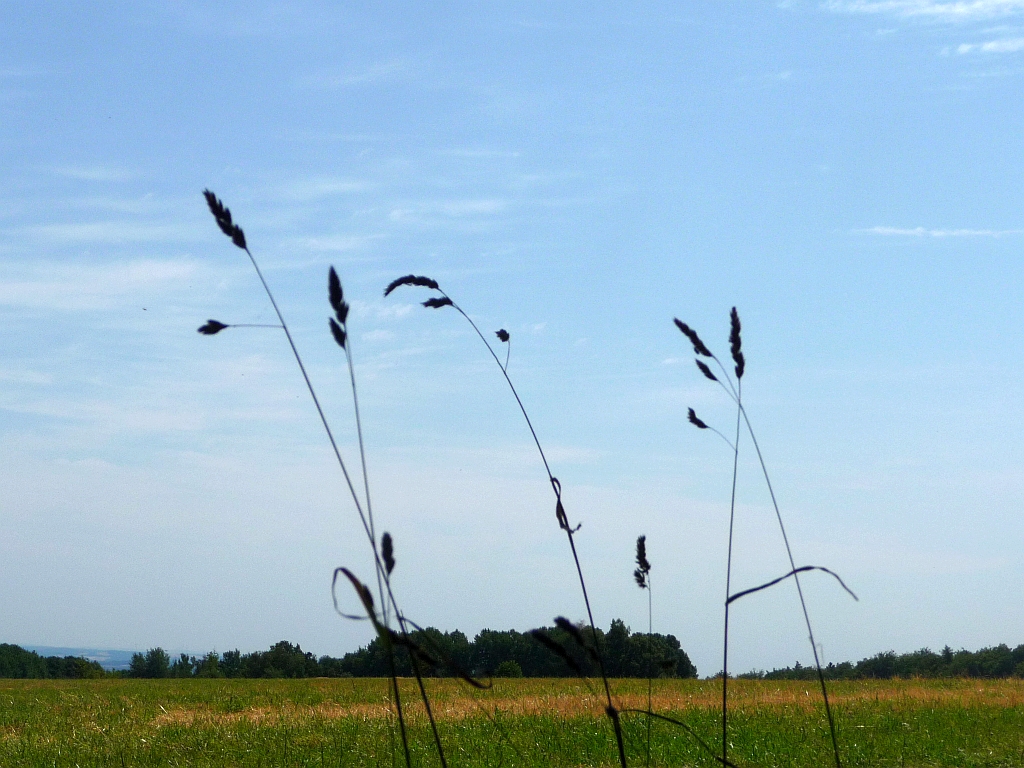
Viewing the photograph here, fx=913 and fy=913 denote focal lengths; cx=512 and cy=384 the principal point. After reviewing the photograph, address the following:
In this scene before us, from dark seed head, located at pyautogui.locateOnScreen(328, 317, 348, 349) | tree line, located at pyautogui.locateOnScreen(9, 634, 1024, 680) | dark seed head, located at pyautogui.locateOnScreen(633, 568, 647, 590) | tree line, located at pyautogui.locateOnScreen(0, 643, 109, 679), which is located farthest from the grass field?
tree line, located at pyautogui.locateOnScreen(0, 643, 109, 679)

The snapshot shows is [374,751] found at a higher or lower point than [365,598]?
lower

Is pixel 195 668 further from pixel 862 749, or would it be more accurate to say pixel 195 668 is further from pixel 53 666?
pixel 862 749

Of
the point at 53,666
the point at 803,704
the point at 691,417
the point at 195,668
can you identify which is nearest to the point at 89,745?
the point at 803,704

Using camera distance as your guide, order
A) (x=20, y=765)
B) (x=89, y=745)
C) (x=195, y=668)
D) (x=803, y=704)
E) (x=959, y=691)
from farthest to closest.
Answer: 1. (x=195, y=668)
2. (x=959, y=691)
3. (x=803, y=704)
4. (x=89, y=745)
5. (x=20, y=765)

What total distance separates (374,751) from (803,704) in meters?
7.61

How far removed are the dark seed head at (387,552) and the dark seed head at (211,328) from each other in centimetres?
57

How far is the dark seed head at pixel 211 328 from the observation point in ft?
5.70

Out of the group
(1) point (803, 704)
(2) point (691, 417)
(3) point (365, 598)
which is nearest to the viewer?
(3) point (365, 598)

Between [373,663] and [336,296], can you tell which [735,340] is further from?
[373,663]

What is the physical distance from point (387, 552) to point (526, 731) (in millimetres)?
10907

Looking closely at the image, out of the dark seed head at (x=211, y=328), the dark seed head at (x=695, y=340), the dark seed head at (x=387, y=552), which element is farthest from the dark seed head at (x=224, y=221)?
the dark seed head at (x=695, y=340)

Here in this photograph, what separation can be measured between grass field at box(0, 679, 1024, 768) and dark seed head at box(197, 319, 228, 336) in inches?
204

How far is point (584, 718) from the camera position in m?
12.6

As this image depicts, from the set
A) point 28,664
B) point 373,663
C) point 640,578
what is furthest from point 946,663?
point 28,664
